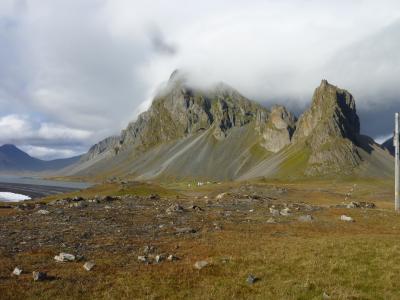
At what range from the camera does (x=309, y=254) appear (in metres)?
26.9

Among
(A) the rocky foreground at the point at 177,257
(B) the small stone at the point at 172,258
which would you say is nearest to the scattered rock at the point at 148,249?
(A) the rocky foreground at the point at 177,257

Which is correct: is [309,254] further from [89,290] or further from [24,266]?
[24,266]

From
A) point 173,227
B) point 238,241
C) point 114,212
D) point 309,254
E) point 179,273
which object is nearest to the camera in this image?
point 179,273

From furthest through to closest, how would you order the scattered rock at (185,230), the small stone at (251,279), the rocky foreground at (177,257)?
the scattered rock at (185,230) → the small stone at (251,279) → the rocky foreground at (177,257)

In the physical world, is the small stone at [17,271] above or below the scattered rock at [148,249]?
below

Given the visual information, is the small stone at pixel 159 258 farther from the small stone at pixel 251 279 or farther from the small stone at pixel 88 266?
the small stone at pixel 251 279

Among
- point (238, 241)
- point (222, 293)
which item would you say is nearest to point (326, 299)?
point (222, 293)

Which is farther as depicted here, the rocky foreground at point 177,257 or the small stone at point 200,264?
the small stone at point 200,264

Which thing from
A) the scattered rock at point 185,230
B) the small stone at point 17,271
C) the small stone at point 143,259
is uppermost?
the scattered rock at point 185,230

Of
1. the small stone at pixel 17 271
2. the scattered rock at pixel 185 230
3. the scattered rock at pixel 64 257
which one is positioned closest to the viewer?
the small stone at pixel 17 271

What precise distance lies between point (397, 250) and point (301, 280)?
10.1 metres

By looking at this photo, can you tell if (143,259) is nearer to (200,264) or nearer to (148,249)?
(148,249)

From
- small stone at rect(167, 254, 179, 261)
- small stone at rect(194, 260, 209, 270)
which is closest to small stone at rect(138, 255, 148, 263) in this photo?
small stone at rect(167, 254, 179, 261)

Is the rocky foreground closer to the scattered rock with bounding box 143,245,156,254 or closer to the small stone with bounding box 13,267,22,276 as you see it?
the small stone with bounding box 13,267,22,276
